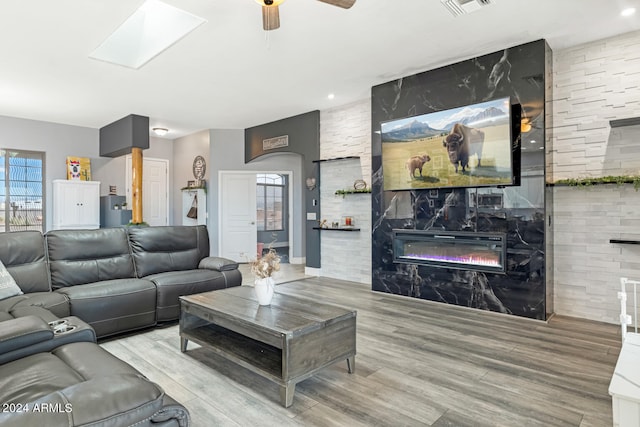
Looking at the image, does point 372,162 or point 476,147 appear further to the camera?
point 372,162

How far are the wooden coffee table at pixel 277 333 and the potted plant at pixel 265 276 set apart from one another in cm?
8

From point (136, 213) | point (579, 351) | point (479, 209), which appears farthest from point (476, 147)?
point (136, 213)

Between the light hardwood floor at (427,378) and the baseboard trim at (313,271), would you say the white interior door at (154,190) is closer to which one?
the baseboard trim at (313,271)

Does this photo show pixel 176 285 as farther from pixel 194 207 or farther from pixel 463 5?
pixel 194 207

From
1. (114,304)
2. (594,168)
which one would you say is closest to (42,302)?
(114,304)

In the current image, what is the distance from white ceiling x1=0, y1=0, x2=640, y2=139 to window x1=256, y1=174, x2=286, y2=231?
16.4 ft

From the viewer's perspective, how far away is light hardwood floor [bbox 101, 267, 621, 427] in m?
2.11

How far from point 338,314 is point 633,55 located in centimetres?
394

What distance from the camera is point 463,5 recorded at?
320 centimetres

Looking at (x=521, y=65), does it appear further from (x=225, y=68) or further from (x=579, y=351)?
(x=225, y=68)

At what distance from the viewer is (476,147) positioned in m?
4.20

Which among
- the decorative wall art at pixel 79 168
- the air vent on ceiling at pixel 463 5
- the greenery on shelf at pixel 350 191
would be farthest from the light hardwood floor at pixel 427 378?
the decorative wall art at pixel 79 168

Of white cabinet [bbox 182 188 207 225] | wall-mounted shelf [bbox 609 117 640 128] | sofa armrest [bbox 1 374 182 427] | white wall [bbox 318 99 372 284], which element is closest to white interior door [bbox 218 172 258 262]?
white cabinet [bbox 182 188 207 225]

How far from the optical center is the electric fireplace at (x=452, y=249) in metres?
4.16
